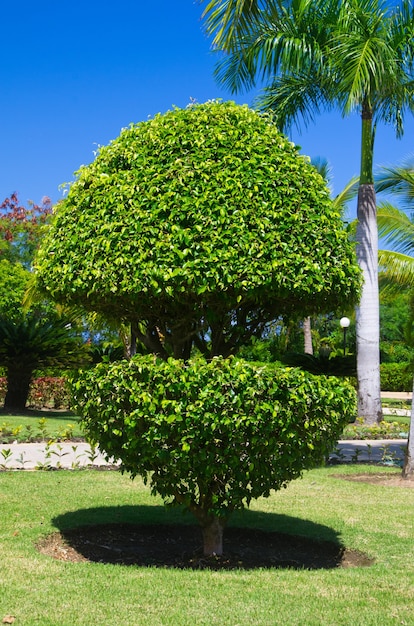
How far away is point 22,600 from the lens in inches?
175

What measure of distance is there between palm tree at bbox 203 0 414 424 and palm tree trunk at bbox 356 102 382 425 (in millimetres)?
23

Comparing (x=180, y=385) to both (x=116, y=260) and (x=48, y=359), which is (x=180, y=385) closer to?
(x=116, y=260)

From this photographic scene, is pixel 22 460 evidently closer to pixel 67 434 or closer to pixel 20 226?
pixel 67 434

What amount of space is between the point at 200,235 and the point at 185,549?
9.23 ft

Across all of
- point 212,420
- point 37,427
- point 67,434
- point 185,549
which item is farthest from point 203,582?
point 37,427

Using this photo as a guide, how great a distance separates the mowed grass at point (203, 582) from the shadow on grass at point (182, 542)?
0.05 meters

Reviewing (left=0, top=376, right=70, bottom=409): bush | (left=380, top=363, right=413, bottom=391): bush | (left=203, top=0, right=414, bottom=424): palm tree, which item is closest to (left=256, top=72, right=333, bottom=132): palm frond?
(left=203, top=0, right=414, bottom=424): palm tree

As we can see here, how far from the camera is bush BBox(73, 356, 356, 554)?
4.98 meters

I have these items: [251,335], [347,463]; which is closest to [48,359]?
[347,463]

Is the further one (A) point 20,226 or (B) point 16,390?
(A) point 20,226

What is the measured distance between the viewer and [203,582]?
490 cm

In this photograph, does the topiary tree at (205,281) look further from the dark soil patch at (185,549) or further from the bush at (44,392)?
the bush at (44,392)

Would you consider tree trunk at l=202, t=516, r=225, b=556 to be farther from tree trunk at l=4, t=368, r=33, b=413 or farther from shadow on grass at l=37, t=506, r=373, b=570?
tree trunk at l=4, t=368, r=33, b=413

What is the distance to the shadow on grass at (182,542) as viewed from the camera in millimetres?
5777
